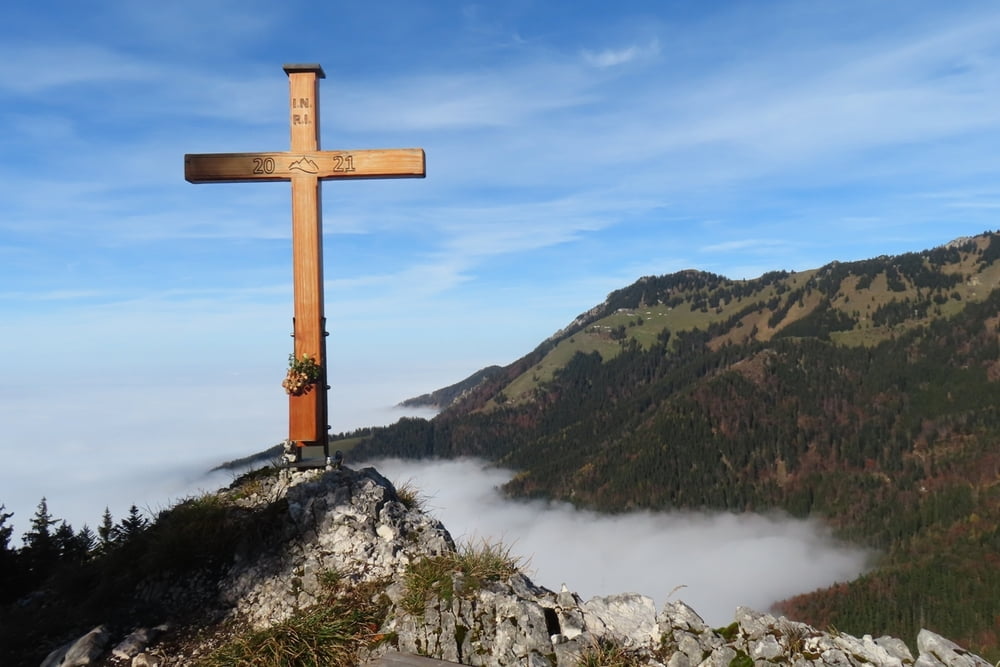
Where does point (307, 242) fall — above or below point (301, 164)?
below

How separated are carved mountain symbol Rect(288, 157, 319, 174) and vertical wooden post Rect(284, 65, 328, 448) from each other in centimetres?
10

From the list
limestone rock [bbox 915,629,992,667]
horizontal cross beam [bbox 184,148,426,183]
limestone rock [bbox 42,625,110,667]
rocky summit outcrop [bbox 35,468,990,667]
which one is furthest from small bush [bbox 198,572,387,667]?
horizontal cross beam [bbox 184,148,426,183]

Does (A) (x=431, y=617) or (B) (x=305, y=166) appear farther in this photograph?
(B) (x=305, y=166)

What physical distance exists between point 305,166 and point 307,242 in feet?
5.21

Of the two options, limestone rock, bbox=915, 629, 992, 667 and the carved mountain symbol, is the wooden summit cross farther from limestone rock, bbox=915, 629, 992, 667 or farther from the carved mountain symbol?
limestone rock, bbox=915, 629, 992, 667

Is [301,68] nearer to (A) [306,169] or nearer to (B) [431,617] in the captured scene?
(A) [306,169]

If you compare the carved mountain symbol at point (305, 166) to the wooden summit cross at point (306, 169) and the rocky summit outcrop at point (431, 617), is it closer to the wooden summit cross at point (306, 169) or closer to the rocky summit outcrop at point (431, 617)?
the wooden summit cross at point (306, 169)

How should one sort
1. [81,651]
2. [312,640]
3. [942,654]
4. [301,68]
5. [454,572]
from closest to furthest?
[942,654] → [312,640] → [81,651] → [454,572] → [301,68]

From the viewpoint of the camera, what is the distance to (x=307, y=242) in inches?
505

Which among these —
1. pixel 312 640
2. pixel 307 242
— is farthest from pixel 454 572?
pixel 307 242

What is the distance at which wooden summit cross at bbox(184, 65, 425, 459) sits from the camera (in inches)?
503

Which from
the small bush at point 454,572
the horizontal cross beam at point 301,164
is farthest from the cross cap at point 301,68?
the small bush at point 454,572

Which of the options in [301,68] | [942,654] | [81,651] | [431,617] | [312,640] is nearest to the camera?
[942,654]

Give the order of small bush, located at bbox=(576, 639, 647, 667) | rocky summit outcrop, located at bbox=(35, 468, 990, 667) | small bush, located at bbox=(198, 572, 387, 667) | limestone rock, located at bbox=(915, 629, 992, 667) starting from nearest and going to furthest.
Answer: limestone rock, located at bbox=(915, 629, 992, 667), small bush, located at bbox=(576, 639, 647, 667), rocky summit outcrop, located at bbox=(35, 468, 990, 667), small bush, located at bbox=(198, 572, 387, 667)
